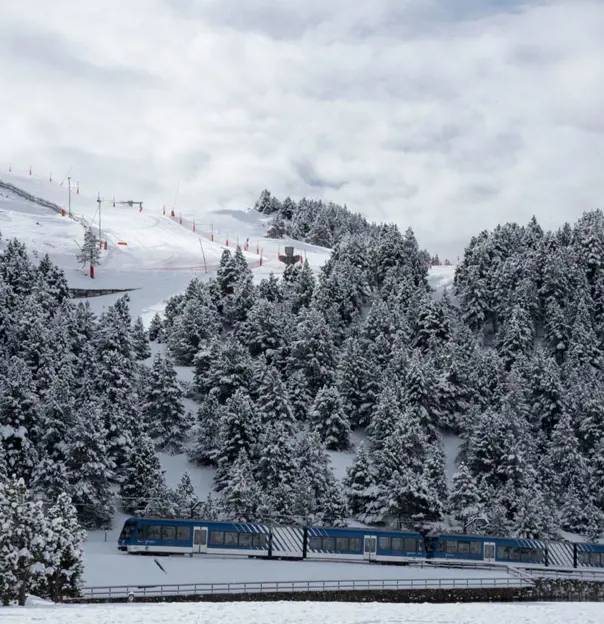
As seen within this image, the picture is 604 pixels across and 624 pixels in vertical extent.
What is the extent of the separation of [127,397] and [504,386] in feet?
117

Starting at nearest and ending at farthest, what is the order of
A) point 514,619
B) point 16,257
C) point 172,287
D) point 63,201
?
1. point 514,619
2. point 16,257
3. point 172,287
4. point 63,201

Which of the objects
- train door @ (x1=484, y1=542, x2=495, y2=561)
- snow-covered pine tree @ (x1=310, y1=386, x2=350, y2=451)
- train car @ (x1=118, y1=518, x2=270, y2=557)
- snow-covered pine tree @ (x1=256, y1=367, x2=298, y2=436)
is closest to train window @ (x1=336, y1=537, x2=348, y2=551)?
train car @ (x1=118, y1=518, x2=270, y2=557)

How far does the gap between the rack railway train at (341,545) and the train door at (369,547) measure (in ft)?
0.22

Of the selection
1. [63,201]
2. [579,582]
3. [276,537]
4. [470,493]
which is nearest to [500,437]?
[470,493]

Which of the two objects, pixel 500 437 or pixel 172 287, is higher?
pixel 172 287

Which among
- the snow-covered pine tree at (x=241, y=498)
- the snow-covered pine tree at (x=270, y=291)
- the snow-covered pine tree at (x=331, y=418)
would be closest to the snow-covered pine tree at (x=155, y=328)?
the snow-covered pine tree at (x=270, y=291)

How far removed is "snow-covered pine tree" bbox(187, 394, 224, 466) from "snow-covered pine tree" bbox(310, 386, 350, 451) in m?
9.11

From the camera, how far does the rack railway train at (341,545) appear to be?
179 ft

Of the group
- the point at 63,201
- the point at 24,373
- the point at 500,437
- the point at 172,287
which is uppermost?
the point at 63,201

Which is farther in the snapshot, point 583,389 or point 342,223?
point 342,223

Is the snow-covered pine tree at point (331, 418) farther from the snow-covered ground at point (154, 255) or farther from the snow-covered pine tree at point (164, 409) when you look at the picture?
the snow-covered pine tree at point (164, 409)

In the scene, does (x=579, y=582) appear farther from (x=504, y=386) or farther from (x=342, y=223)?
(x=342, y=223)

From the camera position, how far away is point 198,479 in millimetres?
70250

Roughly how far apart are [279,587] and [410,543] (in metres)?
16.2
